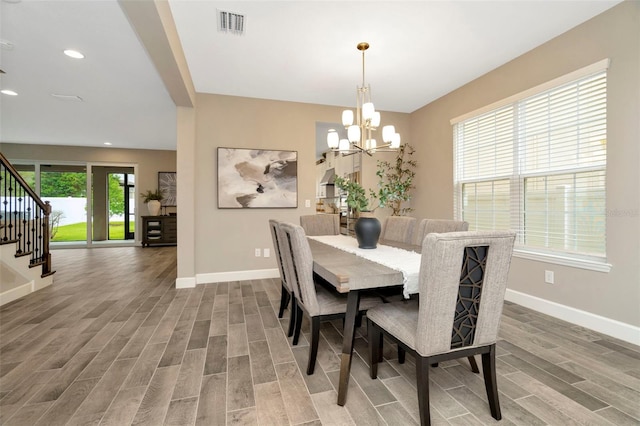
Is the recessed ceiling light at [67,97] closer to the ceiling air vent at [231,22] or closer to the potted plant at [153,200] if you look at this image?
the ceiling air vent at [231,22]

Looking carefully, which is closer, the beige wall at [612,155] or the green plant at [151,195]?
the beige wall at [612,155]

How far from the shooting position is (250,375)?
72.2 inches

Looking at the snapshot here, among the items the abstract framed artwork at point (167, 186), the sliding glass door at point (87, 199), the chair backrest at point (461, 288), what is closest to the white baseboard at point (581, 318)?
the chair backrest at point (461, 288)

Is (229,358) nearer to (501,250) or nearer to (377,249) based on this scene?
→ (377,249)

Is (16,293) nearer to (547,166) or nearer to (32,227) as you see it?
(32,227)

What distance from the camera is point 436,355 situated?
4.37 feet

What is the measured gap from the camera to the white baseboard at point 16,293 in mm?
3202

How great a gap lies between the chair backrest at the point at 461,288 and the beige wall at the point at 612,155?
1824 millimetres

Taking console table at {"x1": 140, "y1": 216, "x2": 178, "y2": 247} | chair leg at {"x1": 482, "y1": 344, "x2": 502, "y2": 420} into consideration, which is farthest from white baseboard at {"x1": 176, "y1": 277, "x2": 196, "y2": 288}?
console table at {"x1": 140, "y1": 216, "x2": 178, "y2": 247}

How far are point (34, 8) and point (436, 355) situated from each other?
3690 mm

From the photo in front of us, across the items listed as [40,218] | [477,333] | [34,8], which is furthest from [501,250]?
[40,218]

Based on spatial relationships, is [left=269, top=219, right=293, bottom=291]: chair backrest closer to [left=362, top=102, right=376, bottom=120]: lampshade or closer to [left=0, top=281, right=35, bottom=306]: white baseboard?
[left=362, top=102, right=376, bottom=120]: lampshade

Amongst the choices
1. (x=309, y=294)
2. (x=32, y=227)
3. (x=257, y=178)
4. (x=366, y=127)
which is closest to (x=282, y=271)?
(x=309, y=294)

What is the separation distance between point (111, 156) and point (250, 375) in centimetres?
805
